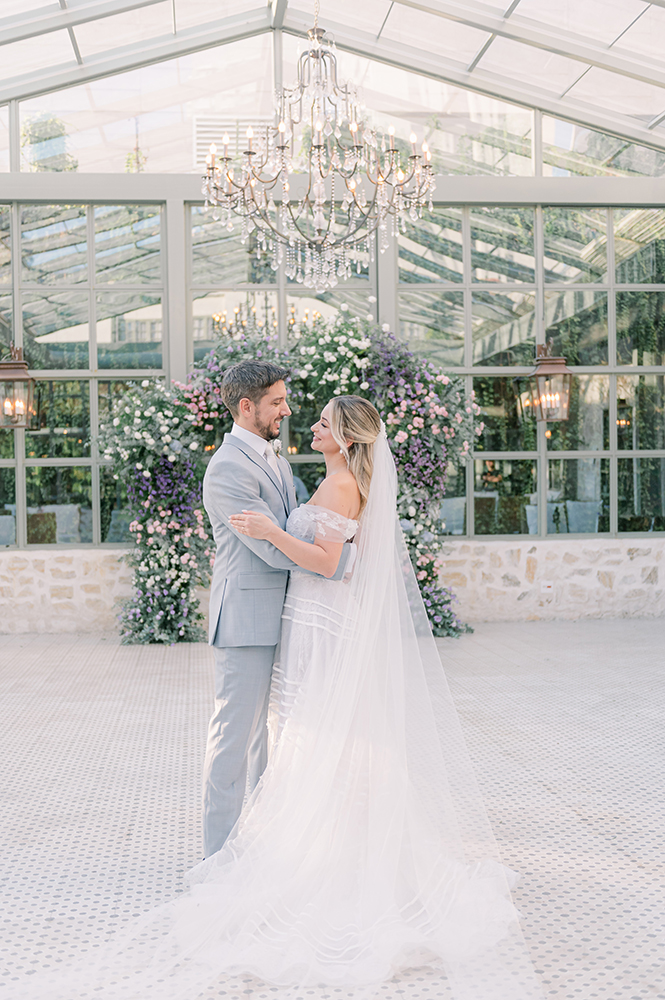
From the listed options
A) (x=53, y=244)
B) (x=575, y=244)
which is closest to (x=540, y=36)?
(x=575, y=244)

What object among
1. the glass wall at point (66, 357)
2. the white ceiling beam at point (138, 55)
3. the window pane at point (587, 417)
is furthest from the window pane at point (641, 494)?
→ the white ceiling beam at point (138, 55)

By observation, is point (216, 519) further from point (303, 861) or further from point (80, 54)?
point (80, 54)

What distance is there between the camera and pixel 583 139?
677cm

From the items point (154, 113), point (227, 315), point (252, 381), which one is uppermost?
point (154, 113)

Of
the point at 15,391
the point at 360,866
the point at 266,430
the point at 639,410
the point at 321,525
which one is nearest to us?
the point at 360,866

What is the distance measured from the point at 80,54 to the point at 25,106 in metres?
0.59

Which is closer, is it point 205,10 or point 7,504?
point 205,10

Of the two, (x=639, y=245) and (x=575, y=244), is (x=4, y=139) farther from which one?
(x=639, y=245)

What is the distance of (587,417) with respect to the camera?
684 centimetres

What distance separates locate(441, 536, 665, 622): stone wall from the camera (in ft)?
21.6

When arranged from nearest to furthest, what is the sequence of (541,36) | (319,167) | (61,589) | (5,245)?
(319,167), (541,36), (61,589), (5,245)

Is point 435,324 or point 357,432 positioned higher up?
point 435,324

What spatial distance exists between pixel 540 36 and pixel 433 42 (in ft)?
2.81

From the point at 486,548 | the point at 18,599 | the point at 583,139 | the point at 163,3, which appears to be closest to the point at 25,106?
the point at 163,3
